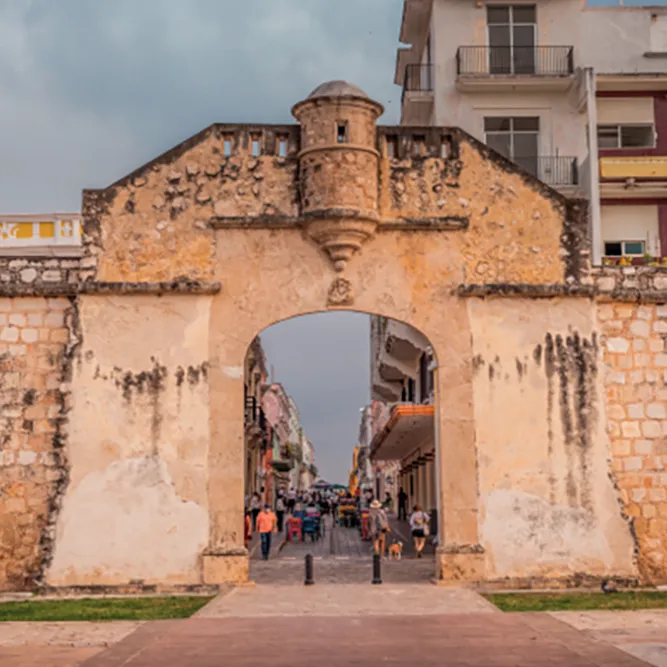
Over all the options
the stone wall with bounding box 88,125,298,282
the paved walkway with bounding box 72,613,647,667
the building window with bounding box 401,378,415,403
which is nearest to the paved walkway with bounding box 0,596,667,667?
the paved walkway with bounding box 72,613,647,667

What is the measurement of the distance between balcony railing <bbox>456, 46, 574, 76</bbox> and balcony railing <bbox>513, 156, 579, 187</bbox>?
2.46 m

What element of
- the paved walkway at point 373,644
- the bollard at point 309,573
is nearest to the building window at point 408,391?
the bollard at point 309,573

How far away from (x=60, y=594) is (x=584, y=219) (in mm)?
10392

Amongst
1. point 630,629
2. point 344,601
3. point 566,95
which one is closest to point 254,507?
point 566,95

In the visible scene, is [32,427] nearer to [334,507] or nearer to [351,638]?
[351,638]

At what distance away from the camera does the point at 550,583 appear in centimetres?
1553

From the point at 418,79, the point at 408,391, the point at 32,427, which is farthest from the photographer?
the point at 408,391

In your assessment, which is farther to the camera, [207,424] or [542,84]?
[542,84]

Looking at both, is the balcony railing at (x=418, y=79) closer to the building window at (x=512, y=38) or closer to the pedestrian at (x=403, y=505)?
the building window at (x=512, y=38)

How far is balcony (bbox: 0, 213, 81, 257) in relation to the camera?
24.5 meters

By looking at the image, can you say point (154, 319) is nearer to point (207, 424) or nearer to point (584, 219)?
point (207, 424)

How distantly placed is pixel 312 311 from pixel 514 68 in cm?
1464

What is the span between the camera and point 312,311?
16328 millimetres

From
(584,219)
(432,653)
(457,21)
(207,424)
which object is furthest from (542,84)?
(432,653)
